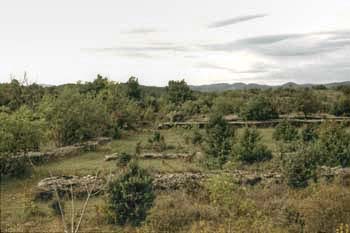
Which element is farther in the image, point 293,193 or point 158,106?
point 158,106

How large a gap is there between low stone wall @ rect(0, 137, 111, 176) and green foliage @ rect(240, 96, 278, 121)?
11.1m

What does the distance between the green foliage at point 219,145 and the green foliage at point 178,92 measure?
701 inches

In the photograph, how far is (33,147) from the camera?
53.5 feet

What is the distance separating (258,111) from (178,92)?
31.8ft

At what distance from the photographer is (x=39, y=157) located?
16.4 meters

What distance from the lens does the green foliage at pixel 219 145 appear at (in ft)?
50.3

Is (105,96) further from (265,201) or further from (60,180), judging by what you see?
(265,201)

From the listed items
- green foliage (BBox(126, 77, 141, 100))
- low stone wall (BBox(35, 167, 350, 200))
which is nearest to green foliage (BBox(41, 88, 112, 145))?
low stone wall (BBox(35, 167, 350, 200))

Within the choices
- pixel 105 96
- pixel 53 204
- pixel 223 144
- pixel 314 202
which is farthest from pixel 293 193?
pixel 105 96

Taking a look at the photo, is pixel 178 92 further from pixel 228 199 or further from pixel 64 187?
pixel 228 199

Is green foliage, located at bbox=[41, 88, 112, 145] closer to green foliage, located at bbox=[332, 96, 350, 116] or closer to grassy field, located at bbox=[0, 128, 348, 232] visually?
grassy field, located at bbox=[0, 128, 348, 232]

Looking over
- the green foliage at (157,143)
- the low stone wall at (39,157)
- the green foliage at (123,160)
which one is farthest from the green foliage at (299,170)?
the green foliage at (157,143)

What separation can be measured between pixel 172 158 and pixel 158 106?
17.9 m

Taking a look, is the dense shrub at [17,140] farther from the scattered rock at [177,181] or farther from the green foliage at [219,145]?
the green foliage at [219,145]
